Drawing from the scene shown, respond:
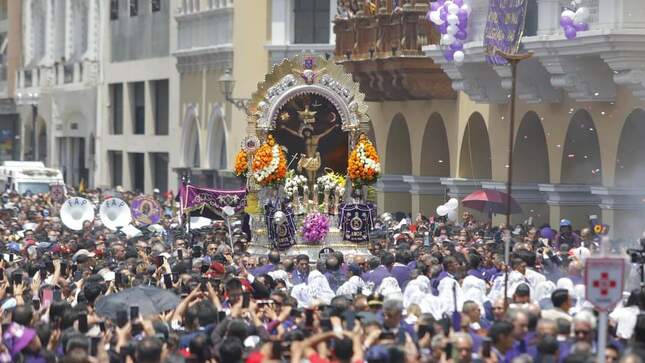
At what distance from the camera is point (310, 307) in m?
16.4

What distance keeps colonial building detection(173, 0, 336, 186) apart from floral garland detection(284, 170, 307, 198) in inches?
612

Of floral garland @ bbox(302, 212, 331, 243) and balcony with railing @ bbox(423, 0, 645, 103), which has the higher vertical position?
Result: balcony with railing @ bbox(423, 0, 645, 103)

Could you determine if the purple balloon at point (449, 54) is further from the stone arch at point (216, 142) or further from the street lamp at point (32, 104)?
the street lamp at point (32, 104)

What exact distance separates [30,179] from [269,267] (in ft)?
100

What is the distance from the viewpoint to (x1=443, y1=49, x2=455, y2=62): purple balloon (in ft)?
115

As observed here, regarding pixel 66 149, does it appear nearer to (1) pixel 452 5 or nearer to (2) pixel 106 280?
(1) pixel 452 5

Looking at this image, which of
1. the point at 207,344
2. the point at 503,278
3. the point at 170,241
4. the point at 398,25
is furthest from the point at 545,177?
the point at 207,344

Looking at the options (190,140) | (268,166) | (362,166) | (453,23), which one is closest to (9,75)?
(190,140)

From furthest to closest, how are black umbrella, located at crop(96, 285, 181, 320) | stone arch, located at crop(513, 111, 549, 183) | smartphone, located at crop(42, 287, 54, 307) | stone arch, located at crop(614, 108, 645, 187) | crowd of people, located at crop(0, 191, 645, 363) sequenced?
1. stone arch, located at crop(513, 111, 549, 183)
2. stone arch, located at crop(614, 108, 645, 187)
3. smartphone, located at crop(42, 287, 54, 307)
4. black umbrella, located at crop(96, 285, 181, 320)
5. crowd of people, located at crop(0, 191, 645, 363)

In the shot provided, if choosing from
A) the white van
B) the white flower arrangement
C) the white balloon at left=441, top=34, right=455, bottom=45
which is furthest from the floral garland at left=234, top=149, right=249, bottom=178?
the white van

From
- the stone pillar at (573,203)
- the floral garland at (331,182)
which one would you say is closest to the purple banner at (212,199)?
the floral garland at (331,182)

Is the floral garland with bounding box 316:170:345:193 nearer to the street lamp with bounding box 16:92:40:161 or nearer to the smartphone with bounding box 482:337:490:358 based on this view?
the smartphone with bounding box 482:337:490:358

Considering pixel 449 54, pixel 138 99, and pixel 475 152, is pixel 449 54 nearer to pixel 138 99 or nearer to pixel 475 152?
pixel 475 152

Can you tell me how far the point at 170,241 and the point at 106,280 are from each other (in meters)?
9.24
